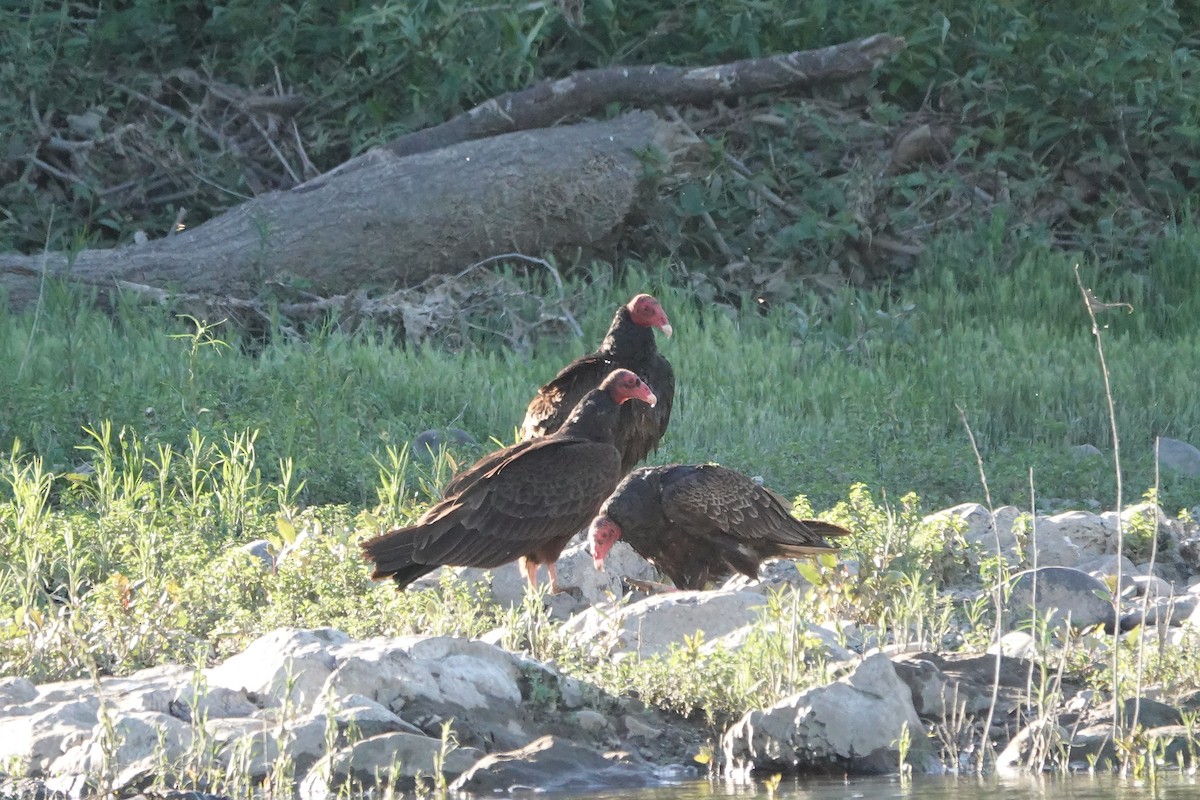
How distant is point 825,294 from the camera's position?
10656 millimetres

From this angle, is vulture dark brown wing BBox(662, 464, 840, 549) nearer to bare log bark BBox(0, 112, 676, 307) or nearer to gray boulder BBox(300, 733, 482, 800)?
gray boulder BBox(300, 733, 482, 800)

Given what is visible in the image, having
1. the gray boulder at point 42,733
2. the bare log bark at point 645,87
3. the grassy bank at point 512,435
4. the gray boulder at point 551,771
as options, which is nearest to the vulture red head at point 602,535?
the grassy bank at point 512,435

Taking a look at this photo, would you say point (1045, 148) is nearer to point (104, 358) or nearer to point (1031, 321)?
point (1031, 321)

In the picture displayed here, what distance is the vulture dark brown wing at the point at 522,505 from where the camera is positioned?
5355 mm

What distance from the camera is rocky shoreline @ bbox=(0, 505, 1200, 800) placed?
12.9 feet

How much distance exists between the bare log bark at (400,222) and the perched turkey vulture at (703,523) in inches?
182

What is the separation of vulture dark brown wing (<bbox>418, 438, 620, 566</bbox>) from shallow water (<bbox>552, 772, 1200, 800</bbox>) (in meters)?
1.42

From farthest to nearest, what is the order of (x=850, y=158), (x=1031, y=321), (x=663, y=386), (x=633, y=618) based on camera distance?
(x=850, y=158) < (x=1031, y=321) < (x=663, y=386) < (x=633, y=618)

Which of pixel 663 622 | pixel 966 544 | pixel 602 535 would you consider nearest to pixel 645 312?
pixel 602 535

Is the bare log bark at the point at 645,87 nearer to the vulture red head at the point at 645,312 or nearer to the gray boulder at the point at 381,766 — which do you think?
the vulture red head at the point at 645,312

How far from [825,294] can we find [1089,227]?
209 centimetres

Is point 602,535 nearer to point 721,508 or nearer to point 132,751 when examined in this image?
point 721,508

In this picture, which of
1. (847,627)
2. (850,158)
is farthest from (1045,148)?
(847,627)

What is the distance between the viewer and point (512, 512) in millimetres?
5449
